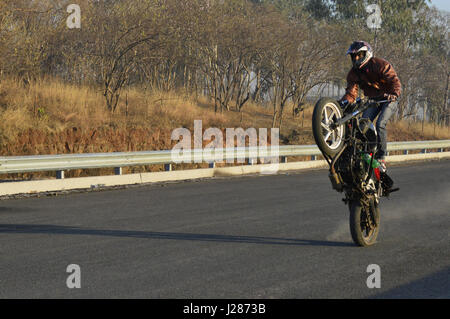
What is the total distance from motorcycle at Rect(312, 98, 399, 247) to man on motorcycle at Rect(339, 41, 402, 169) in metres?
0.15

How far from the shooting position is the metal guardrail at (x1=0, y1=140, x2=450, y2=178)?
13.4 meters

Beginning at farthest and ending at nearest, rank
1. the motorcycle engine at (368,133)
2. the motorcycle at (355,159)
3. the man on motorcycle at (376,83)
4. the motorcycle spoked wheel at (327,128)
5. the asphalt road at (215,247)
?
the man on motorcycle at (376,83) < the motorcycle engine at (368,133) < the motorcycle at (355,159) < the motorcycle spoked wheel at (327,128) < the asphalt road at (215,247)

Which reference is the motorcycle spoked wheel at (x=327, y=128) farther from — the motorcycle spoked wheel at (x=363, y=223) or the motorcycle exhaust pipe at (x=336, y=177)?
the motorcycle spoked wheel at (x=363, y=223)

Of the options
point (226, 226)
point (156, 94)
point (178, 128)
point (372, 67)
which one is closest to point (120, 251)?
point (226, 226)

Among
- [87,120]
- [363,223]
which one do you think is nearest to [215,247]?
[363,223]

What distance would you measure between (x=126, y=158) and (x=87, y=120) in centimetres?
Result: 463

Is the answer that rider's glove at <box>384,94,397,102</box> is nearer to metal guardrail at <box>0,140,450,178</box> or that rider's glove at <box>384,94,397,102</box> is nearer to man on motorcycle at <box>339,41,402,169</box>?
man on motorcycle at <box>339,41,402,169</box>

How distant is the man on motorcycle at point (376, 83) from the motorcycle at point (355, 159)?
15 centimetres

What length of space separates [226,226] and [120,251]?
7.71 feet

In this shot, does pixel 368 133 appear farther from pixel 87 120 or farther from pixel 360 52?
pixel 87 120

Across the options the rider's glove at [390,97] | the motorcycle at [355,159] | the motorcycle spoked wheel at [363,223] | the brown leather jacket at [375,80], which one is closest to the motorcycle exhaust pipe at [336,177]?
the motorcycle at [355,159]

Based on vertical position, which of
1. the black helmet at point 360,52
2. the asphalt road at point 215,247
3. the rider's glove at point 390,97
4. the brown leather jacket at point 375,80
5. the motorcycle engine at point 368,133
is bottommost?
the asphalt road at point 215,247

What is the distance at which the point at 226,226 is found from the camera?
9320 mm

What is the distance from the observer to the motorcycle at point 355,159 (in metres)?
7.05
